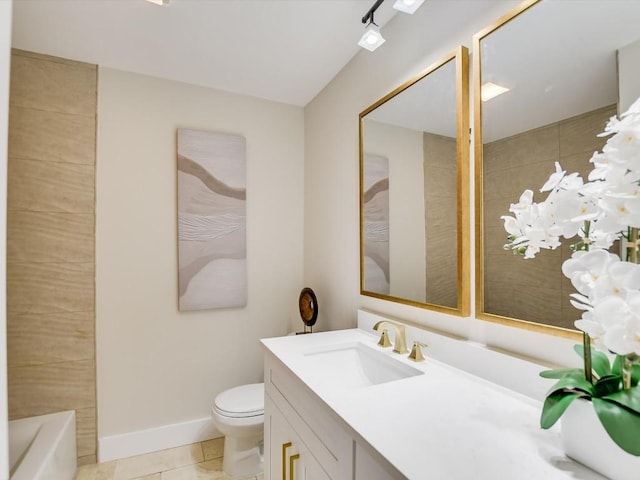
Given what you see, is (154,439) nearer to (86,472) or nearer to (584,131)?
(86,472)

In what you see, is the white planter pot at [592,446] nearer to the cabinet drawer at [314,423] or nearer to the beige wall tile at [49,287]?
the cabinet drawer at [314,423]

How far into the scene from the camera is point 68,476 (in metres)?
1.79

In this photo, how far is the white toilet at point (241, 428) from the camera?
5.95 feet

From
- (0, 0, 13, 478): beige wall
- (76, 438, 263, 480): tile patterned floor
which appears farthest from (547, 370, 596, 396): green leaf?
(76, 438, 263, 480): tile patterned floor

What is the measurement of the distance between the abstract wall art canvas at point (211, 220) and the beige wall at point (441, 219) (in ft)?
4.69

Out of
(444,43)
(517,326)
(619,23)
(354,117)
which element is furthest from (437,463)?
(354,117)

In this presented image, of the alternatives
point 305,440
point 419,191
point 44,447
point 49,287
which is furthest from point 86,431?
point 419,191

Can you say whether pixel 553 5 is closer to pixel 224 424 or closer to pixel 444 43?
pixel 444 43

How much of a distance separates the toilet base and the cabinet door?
0.53 meters

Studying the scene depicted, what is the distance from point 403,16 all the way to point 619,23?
3.05ft

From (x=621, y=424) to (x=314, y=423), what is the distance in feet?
2.47

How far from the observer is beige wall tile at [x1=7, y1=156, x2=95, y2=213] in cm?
188

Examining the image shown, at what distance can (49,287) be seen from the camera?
6.37 feet

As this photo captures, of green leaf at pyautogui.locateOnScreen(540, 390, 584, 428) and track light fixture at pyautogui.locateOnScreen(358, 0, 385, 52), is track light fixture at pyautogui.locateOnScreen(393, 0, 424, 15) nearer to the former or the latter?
track light fixture at pyautogui.locateOnScreen(358, 0, 385, 52)
